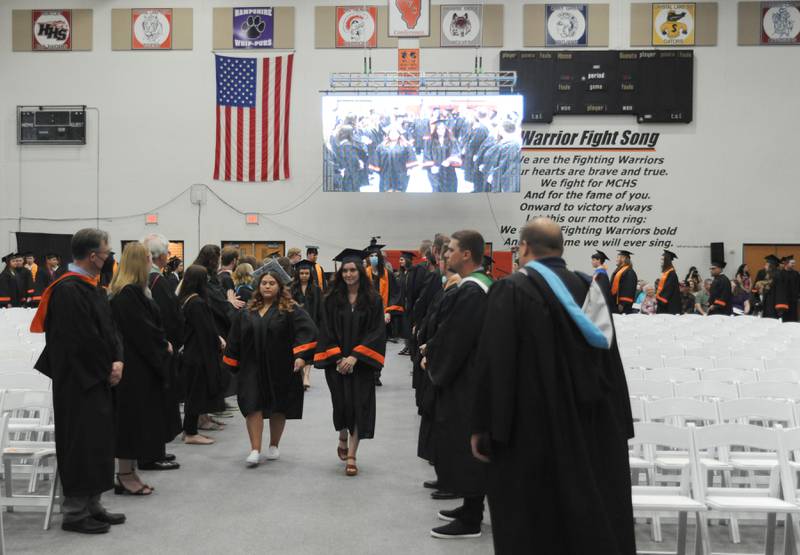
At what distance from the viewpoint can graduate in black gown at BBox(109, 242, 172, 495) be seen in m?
5.61

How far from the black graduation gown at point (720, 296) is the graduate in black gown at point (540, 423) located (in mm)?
13486

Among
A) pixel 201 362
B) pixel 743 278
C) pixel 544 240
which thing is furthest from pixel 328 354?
pixel 743 278

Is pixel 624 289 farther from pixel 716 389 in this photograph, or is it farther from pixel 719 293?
pixel 716 389

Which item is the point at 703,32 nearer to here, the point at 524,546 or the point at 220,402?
the point at 220,402

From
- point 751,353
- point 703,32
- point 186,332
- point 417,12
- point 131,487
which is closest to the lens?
point 131,487

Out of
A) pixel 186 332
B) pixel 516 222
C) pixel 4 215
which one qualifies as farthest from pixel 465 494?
pixel 4 215

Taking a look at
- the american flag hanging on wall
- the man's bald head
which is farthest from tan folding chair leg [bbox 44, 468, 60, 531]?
the american flag hanging on wall

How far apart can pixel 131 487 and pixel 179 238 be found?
15617 mm

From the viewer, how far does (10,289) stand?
1653 cm

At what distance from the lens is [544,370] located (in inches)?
126

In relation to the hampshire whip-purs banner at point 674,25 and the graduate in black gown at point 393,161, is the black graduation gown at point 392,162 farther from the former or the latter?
the hampshire whip-purs banner at point 674,25

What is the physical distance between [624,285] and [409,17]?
7.40m

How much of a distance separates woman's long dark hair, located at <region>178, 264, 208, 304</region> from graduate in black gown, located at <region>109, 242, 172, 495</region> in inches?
61.8

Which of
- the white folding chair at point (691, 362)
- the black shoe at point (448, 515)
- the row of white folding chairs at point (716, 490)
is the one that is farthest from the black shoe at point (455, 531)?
the white folding chair at point (691, 362)
